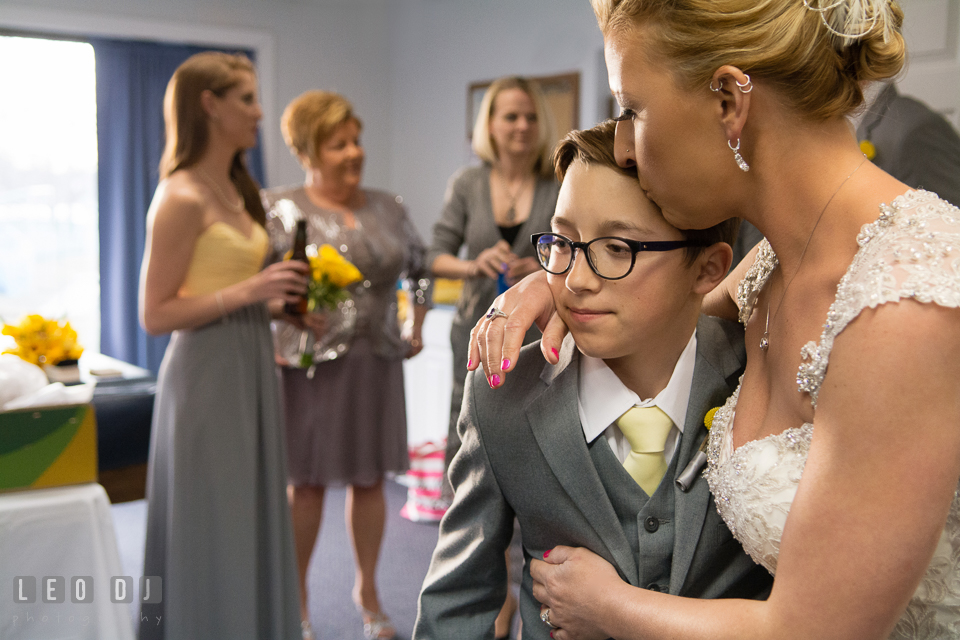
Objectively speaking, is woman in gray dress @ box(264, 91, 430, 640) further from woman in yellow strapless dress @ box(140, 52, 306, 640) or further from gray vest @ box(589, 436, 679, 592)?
gray vest @ box(589, 436, 679, 592)

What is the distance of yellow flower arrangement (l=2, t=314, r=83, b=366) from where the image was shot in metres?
2.37

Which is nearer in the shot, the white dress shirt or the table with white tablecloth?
the white dress shirt

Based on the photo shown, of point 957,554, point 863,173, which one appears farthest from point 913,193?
point 957,554

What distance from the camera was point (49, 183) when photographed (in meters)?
5.18

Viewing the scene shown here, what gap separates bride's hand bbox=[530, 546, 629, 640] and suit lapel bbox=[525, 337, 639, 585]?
1.5 inches

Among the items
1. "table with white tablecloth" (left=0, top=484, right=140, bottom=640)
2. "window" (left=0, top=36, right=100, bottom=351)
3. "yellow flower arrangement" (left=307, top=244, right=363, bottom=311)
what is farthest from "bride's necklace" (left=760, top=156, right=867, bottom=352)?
"window" (left=0, top=36, right=100, bottom=351)

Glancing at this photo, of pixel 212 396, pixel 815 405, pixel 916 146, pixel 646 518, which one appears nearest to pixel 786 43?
pixel 815 405

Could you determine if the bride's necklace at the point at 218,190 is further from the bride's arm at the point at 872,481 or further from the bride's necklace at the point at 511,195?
the bride's arm at the point at 872,481

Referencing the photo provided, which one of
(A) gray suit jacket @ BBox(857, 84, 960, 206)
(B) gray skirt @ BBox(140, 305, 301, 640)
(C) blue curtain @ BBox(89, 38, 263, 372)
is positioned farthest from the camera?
(C) blue curtain @ BBox(89, 38, 263, 372)

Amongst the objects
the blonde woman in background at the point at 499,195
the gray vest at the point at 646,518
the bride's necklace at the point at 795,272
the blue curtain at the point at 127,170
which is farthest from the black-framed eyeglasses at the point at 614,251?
the blue curtain at the point at 127,170

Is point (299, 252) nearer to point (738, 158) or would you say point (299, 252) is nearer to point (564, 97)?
point (738, 158)

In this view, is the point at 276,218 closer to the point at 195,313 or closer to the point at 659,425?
the point at 195,313

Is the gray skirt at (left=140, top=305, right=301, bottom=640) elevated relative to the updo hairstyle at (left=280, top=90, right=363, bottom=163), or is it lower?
lower

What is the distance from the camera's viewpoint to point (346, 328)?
275cm
